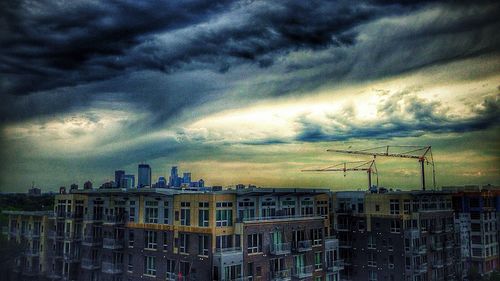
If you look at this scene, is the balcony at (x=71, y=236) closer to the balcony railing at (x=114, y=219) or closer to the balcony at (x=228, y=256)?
the balcony railing at (x=114, y=219)

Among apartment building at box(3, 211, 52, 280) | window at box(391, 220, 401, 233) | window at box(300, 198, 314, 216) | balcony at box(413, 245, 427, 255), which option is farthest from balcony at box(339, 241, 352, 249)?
apartment building at box(3, 211, 52, 280)

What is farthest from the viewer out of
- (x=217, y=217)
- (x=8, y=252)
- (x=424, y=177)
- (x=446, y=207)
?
(x=446, y=207)

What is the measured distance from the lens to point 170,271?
38.8 feet

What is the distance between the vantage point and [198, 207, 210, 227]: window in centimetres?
1147

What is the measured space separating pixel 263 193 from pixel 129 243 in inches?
157

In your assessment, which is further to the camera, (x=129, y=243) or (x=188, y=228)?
(x=129, y=243)

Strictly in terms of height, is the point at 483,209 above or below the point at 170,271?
above

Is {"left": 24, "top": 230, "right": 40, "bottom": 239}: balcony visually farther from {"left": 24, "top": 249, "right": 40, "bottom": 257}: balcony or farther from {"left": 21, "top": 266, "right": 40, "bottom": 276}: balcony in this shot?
{"left": 21, "top": 266, "right": 40, "bottom": 276}: balcony

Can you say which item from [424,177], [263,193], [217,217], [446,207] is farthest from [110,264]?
[446,207]

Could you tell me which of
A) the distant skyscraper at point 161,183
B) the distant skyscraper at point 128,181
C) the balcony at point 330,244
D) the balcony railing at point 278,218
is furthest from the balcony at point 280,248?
the distant skyscraper at point 128,181

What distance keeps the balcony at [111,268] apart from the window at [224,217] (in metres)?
3.36

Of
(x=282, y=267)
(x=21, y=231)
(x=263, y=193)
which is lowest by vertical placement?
(x=282, y=267)

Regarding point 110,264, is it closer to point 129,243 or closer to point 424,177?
point 129,243

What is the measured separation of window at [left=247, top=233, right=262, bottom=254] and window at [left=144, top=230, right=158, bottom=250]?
2.52 meters
